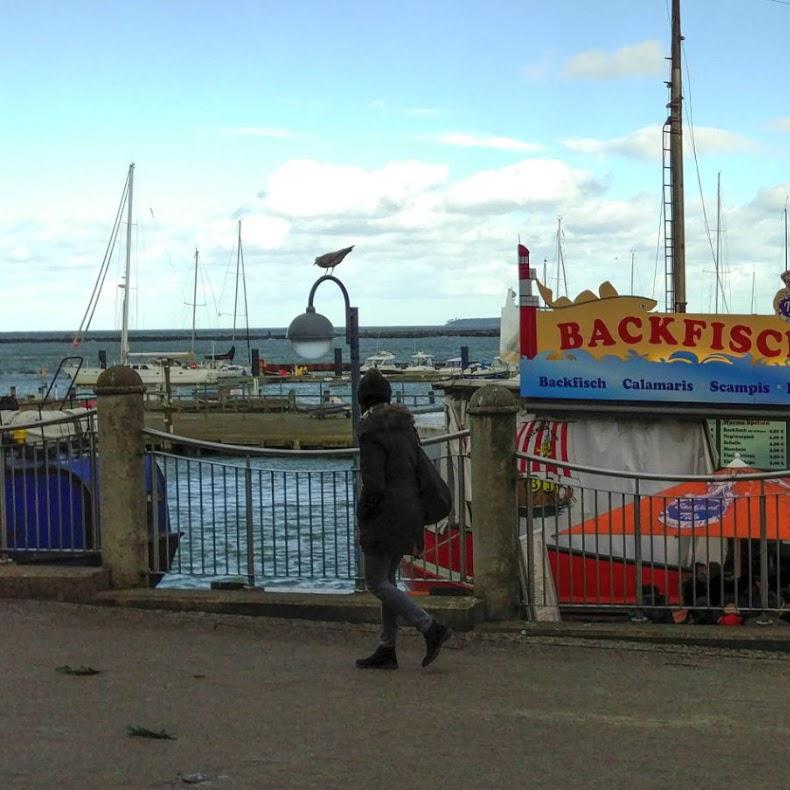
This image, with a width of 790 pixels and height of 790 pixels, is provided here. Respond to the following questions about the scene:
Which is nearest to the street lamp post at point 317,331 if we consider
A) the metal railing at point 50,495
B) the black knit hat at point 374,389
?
the metal railing at point 50,495

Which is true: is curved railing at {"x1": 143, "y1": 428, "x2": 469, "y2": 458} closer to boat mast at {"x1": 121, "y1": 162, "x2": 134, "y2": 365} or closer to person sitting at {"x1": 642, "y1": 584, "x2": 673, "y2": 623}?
person sitting at {"x1": 642, "y1": 584, "x2": 673, "y2": 623}

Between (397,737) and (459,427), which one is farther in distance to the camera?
(459,427)

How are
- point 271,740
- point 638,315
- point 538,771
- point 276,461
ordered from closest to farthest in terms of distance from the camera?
point 538,771, point 271,740, point 638,315, point 276,461

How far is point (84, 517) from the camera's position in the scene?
10.4 meters

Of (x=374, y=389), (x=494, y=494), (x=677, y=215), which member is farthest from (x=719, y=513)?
(x=677, y=215)

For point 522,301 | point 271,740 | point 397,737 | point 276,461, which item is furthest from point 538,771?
point 276,461

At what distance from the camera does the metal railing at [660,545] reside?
8984 millimetres

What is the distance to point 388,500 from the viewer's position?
25.2ft

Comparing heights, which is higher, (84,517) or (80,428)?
(80,428)

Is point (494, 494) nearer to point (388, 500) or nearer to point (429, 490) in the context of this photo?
point (429, 490)

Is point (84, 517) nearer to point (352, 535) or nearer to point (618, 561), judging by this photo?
point (352, 535)

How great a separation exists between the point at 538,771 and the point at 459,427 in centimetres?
1256

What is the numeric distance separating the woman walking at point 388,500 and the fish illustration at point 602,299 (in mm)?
8628

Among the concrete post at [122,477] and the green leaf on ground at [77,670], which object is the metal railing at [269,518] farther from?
the green leaf on ground at [77,670]
